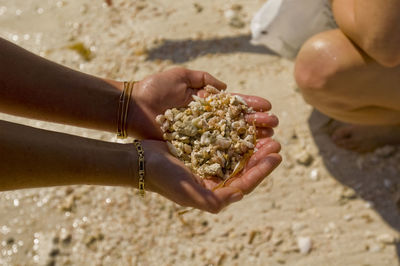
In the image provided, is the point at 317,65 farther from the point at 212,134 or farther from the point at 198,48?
the point at 198,48

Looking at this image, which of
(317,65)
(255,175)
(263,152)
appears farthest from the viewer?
(317,65)

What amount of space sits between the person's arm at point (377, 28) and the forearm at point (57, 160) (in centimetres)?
99

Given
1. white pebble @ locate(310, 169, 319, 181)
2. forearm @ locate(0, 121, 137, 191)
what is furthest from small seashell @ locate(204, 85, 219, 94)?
white pebble @ locate(310, 169, 319, 181)

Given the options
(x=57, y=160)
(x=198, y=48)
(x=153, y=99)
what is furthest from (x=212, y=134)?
(x=198, y=48)

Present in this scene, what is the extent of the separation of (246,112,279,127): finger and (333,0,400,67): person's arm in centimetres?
46

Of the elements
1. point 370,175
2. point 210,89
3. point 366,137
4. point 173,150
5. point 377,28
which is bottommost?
point 370,175

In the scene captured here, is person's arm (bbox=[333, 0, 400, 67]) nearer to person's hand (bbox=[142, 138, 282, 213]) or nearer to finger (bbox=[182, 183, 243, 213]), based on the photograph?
person's hand (bbox=[142, 138, 282, 213])

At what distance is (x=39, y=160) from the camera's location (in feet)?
4.68

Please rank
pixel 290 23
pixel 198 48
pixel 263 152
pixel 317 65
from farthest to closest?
pixel 198 48 → pixel 290 23 → pixel 317 65 → pixel 263 152

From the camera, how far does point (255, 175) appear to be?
5.24ft

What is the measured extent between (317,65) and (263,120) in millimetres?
432

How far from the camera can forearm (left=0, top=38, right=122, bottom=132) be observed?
5.41ft

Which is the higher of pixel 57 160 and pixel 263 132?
pixel 57 160

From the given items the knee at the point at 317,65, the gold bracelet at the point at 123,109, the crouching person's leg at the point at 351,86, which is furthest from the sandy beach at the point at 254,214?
the gold bracelet at the point at 123,109
